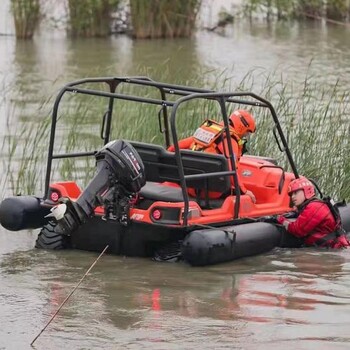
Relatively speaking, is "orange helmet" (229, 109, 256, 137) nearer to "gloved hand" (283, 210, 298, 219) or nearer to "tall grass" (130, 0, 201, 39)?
"gloved hand" (283, 210, 298, 219)

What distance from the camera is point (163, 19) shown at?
28891 mm

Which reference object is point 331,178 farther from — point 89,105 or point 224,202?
point 89,105

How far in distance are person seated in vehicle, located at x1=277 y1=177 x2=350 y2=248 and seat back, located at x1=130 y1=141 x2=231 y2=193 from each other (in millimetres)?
666

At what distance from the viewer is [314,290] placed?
8250mm

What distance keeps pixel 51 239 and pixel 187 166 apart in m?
1.30

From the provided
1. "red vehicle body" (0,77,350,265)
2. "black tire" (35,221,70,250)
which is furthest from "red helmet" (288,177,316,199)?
"black tire" (35,221,70,250)

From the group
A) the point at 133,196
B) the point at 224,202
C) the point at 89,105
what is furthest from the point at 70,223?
the point at 89,105

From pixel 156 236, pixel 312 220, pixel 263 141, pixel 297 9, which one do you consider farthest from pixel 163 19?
pixel 156 236

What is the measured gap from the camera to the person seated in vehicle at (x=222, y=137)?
945cm

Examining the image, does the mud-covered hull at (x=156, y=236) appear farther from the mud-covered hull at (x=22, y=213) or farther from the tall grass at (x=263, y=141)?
the tall grass at (x=263, y=141)

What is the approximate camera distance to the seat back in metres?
9.06

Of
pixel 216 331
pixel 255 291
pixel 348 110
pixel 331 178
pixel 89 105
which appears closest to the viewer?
pixel 216 331

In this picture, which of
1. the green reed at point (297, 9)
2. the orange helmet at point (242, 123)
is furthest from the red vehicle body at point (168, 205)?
the green reed at point (297, 9)

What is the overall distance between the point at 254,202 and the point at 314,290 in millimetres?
1466
